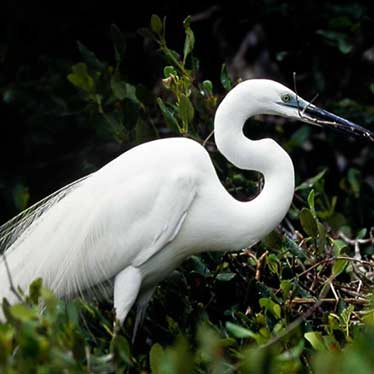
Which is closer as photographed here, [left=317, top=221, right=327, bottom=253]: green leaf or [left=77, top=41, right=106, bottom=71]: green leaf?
[left=317, top=221, right=327, bottom=253]: green leaf

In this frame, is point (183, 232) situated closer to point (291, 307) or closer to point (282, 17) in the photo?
point (291, 307)

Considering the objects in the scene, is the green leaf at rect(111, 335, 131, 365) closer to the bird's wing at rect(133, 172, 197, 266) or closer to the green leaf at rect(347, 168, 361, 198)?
the bird's wing at rect(133, 172, 197, 266)

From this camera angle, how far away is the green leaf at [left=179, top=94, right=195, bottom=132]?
10.3ft

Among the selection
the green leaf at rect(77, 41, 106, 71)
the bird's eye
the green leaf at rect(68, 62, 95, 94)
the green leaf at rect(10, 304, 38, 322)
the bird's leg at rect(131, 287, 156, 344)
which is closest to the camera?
the green leaf at rect(10, 304, 38, 322)

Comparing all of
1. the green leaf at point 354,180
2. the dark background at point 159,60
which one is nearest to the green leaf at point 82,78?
the dark background at point 159,60

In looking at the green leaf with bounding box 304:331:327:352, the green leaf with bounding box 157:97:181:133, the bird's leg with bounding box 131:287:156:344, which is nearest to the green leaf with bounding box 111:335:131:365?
the green leaf with bounding box 304:331:327:352

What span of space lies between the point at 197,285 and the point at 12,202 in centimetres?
126

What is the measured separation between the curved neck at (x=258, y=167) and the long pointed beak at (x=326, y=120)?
0.41 feet

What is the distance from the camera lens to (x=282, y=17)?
4402mm

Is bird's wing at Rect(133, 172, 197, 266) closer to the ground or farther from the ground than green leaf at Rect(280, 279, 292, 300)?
farther from the ground

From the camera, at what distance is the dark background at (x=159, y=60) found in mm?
4199

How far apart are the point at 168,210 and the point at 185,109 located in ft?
1.32

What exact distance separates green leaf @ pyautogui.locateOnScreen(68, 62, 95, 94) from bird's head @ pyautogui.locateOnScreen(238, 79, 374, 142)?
2.45 feet

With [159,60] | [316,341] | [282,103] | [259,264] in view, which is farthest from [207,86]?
[159,60]
